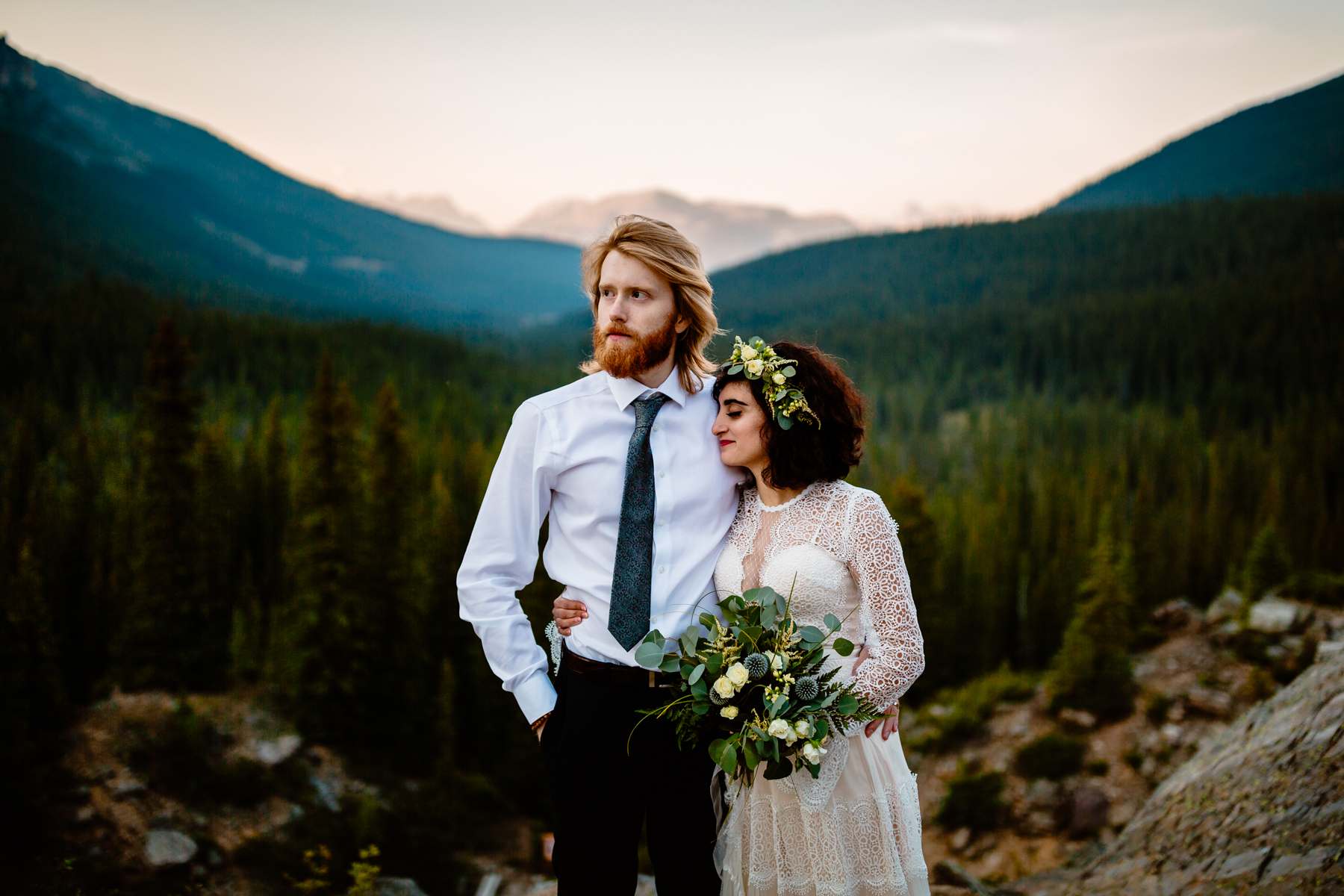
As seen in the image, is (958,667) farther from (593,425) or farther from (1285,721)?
(593,425)

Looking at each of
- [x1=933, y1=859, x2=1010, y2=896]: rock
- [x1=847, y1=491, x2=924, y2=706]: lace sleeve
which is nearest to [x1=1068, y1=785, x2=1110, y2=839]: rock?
[x1=933, y1=859, x2=1010, y2=896]: rock

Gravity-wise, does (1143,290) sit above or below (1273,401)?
above

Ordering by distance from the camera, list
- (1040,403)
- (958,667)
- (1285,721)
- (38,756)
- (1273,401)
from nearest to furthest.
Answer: (1285,721), (38,756), (958,667), (1273,401), (1040,403)

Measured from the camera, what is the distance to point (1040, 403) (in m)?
94.7

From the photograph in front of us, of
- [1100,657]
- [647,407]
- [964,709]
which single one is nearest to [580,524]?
[647,407]

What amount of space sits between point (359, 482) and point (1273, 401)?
3412 inches

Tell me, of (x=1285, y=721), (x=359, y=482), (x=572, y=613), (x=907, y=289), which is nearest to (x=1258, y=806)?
(x=1285, y=721)

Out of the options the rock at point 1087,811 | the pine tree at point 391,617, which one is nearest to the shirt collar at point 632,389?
the pine tree at point 391,617

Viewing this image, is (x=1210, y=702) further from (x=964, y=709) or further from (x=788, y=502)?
(x=788, y=502)

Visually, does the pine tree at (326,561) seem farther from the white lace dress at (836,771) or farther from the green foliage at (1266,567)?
the green foliage at (1266,567)

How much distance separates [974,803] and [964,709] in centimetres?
784

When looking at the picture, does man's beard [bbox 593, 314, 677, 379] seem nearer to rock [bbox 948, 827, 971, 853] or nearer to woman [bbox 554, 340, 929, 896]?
woman [bbox 554, 340, 929, 896]

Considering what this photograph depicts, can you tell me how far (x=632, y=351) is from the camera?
3.79 metres

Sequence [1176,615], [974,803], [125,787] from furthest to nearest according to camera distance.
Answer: [1176,615]
[974,803]
[125,787]
